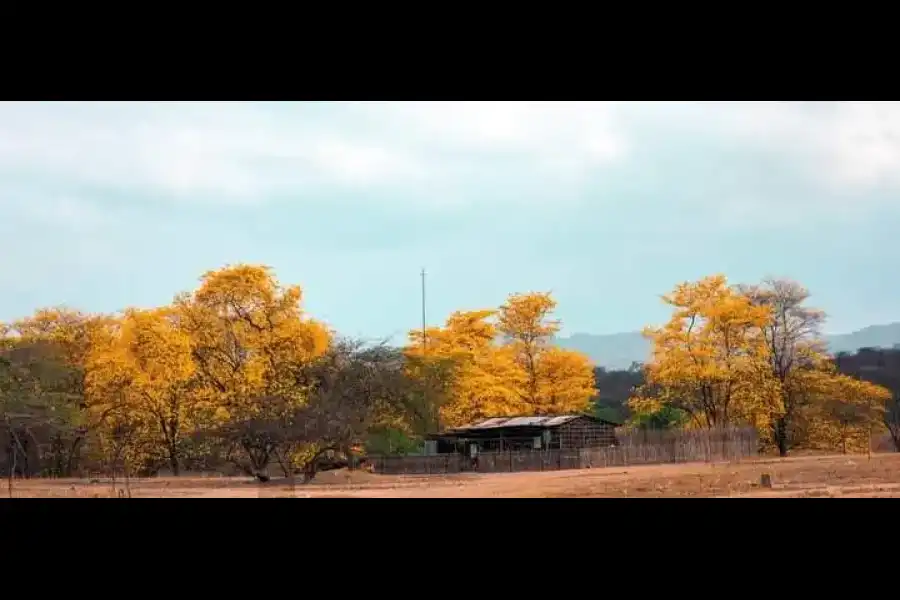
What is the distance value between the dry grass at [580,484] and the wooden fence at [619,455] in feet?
3.85

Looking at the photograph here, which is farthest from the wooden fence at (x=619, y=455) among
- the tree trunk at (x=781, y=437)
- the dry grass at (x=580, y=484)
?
the dry grass at (x=580, y=484)

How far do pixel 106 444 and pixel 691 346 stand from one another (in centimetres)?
1170

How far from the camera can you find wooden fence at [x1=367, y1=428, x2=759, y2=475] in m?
17.4

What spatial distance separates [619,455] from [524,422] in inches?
79.0

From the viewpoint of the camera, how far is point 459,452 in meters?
18.4

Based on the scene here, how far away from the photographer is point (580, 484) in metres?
13.2

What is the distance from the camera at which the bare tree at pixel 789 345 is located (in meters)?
17.8

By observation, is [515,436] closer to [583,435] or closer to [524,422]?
[524,422]

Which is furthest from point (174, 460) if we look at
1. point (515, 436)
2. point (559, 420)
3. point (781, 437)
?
point (781, 437)
